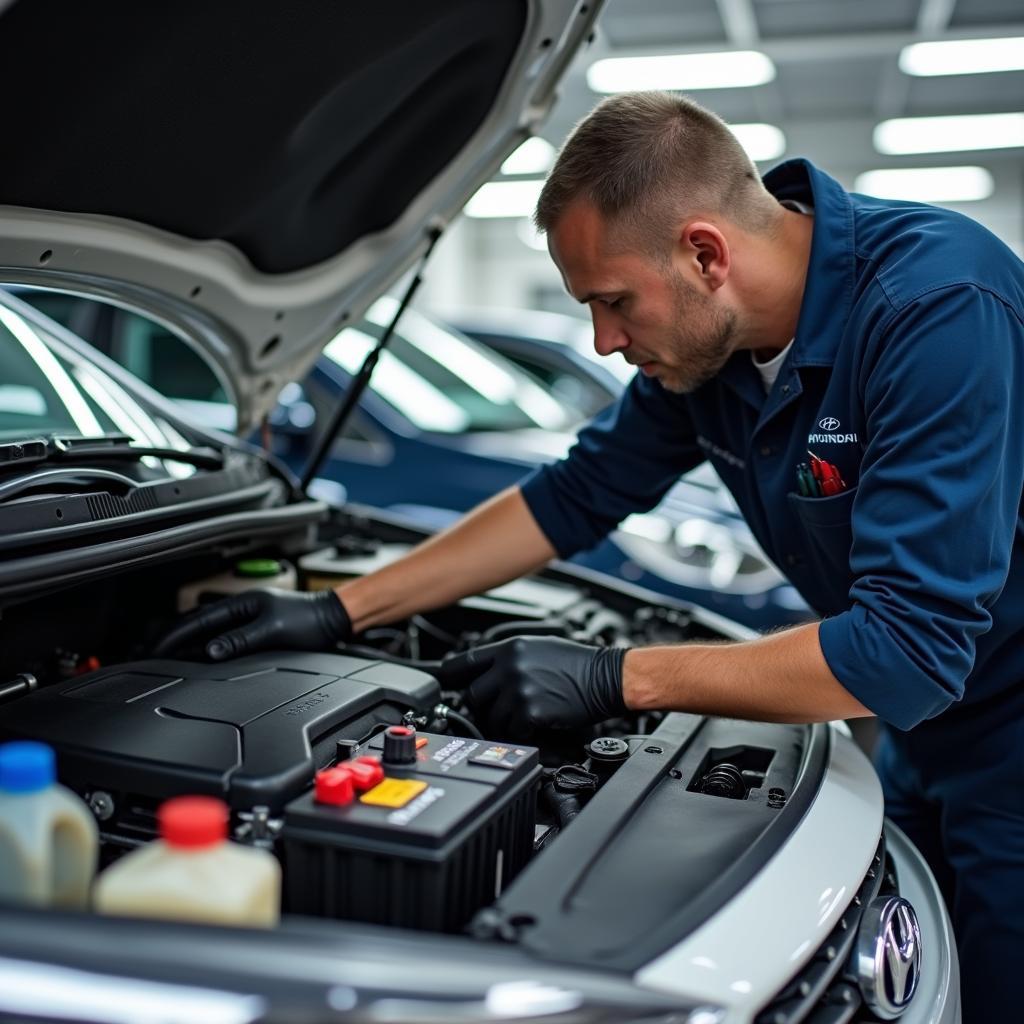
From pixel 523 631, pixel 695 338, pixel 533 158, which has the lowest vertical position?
pixel 523 631

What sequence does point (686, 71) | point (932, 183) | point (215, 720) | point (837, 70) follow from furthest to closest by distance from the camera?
1. point (932, 183)
2. point (837, 70)
3. point (686, 71)
4. point (215, 720)

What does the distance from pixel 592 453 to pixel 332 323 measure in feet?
1.96

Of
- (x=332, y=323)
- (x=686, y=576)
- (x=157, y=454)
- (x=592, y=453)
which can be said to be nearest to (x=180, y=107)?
(x=157, y=454)

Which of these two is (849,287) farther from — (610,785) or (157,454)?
(157,454)

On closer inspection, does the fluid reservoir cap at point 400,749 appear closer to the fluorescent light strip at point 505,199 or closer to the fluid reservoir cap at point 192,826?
the fluid reservoir cap at point 192,826

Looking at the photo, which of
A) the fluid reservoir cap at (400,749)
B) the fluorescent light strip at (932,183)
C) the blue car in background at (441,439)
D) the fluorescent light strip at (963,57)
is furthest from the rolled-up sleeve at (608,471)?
the fluorescent light strip at (932,183)

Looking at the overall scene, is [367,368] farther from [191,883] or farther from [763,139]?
[763,139]

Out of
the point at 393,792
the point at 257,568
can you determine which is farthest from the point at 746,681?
the point at 257,568

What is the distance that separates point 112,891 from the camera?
0.82 metres

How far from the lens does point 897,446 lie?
4.51ft

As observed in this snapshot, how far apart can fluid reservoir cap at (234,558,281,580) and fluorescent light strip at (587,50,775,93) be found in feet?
19.5

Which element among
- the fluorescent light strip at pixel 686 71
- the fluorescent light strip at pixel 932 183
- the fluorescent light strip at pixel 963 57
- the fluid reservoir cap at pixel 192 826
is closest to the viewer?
the fluid reservoir cap at pixel 192 826

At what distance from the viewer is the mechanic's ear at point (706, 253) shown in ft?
5.12

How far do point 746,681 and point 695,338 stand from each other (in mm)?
524
